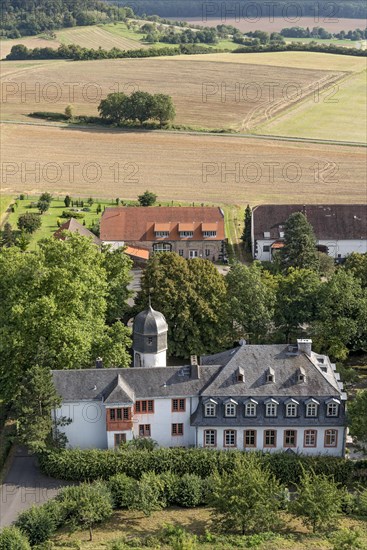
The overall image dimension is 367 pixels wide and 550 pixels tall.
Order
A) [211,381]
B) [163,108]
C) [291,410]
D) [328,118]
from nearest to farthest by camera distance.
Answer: [291,410]
[211,381]
[163,108]
[328,118]

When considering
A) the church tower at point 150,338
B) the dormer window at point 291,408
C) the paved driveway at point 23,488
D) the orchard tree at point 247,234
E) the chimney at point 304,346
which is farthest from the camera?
the orchard tree at point 247,234

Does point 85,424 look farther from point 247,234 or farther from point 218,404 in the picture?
point 247,234

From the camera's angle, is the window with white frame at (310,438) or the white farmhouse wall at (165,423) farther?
the white farmhouse wall at (165,423)

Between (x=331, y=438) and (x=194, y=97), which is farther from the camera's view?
(x=194, y=97)

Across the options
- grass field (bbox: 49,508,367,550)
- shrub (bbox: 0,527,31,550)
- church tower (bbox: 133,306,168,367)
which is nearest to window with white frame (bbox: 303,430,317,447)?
grass field (bbox: 49,508,367,550)

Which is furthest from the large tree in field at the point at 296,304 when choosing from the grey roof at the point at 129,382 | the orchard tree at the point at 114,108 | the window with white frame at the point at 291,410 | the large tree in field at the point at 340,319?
the orchard tree at the point at 114,108

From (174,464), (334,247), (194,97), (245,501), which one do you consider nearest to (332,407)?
(245,501)

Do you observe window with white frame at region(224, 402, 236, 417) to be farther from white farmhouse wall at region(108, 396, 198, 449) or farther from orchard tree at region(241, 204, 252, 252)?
orchard tree at region(241, 204, 252, 252)

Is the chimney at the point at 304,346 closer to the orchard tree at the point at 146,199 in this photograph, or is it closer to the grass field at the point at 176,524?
the grass field at the point at 176,524
